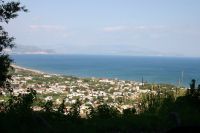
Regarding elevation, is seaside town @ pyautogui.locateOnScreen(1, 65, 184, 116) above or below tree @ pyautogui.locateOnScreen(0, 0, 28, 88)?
below

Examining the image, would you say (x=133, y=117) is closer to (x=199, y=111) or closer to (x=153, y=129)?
(x=153, y=129)

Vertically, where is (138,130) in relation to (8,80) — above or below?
below

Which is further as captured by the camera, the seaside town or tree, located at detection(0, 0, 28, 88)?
the seaside town

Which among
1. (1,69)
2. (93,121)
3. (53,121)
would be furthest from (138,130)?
(1,69)

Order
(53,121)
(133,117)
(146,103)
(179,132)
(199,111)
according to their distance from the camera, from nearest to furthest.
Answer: (179,132), (53,121), (133,117), (199,111), (146,103)

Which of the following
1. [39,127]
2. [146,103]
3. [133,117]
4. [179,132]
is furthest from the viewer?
[146,103]

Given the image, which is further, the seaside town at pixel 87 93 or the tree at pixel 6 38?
the seaside town at pixel 87 93

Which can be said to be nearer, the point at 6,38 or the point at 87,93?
the point at 6,38

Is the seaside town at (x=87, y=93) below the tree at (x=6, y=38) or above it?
below

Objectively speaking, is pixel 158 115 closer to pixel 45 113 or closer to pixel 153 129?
pixel 153 129

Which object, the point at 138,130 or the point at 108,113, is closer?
the point at 138,130
